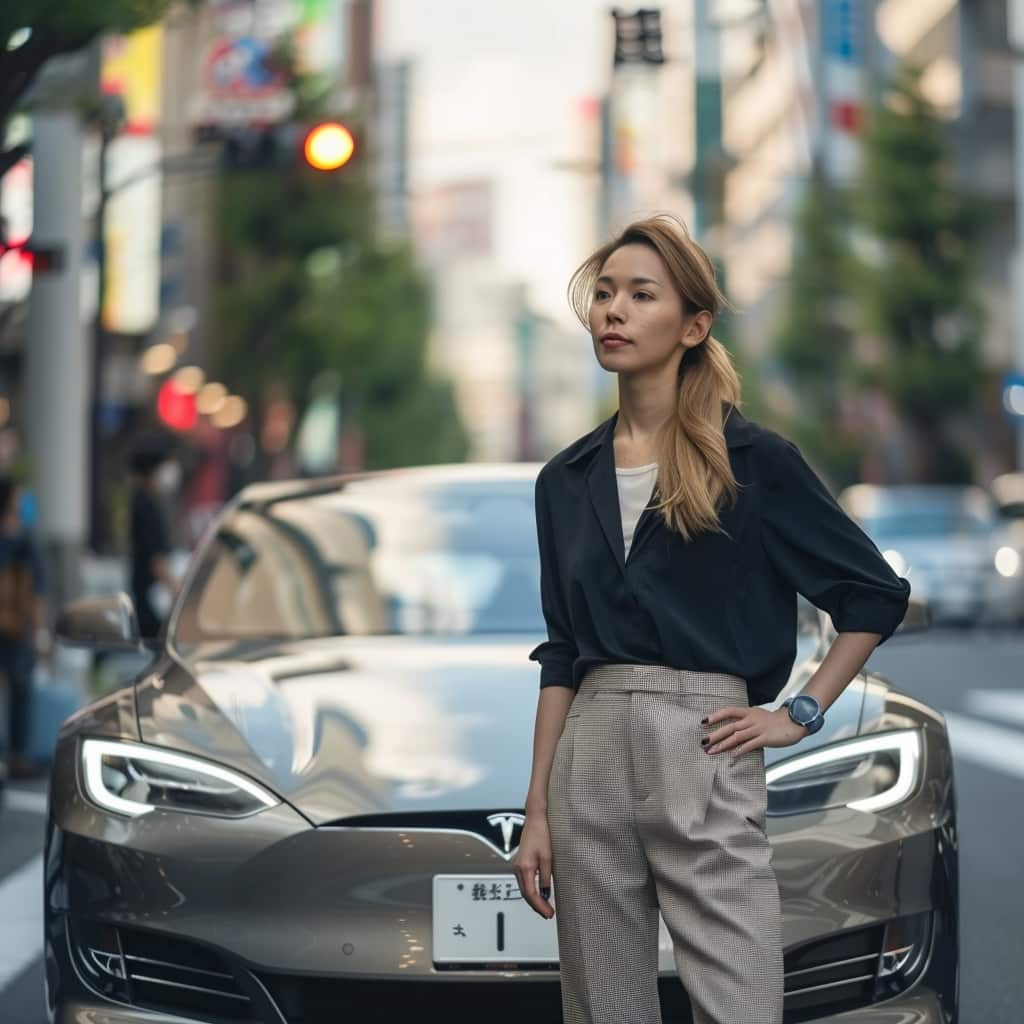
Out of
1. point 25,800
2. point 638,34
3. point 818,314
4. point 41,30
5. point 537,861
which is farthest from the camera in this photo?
point 818,314

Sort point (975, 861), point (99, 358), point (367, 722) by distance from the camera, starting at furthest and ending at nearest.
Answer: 1. point (99, 358)
2. point (975, 861)
3. point (367, 722)

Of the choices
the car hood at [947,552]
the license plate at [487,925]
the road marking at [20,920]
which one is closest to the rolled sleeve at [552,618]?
the license plate at [487,925]

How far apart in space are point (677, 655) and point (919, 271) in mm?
35612

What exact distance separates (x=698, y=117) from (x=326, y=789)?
103m

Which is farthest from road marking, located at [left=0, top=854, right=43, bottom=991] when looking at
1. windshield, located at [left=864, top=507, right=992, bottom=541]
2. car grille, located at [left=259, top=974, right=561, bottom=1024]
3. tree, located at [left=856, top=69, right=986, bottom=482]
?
tree, located at [left=856, top=69, right=986, bottom=482]

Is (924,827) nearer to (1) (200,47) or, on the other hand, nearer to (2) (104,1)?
(2) (104,1)

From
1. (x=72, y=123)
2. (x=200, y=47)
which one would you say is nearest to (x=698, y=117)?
(x=200, y=47)

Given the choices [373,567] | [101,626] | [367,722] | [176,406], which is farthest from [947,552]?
[367,722]

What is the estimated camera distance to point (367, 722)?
3879mm

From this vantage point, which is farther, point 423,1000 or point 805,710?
point 423,1000

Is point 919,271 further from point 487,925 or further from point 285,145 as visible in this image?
point 487,925

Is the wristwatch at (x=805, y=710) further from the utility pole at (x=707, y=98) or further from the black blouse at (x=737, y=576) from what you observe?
the utility pole at (x=707, y=98)

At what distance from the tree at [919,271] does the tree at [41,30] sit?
30058 millimetres

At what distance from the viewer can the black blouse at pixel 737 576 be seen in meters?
2.54
